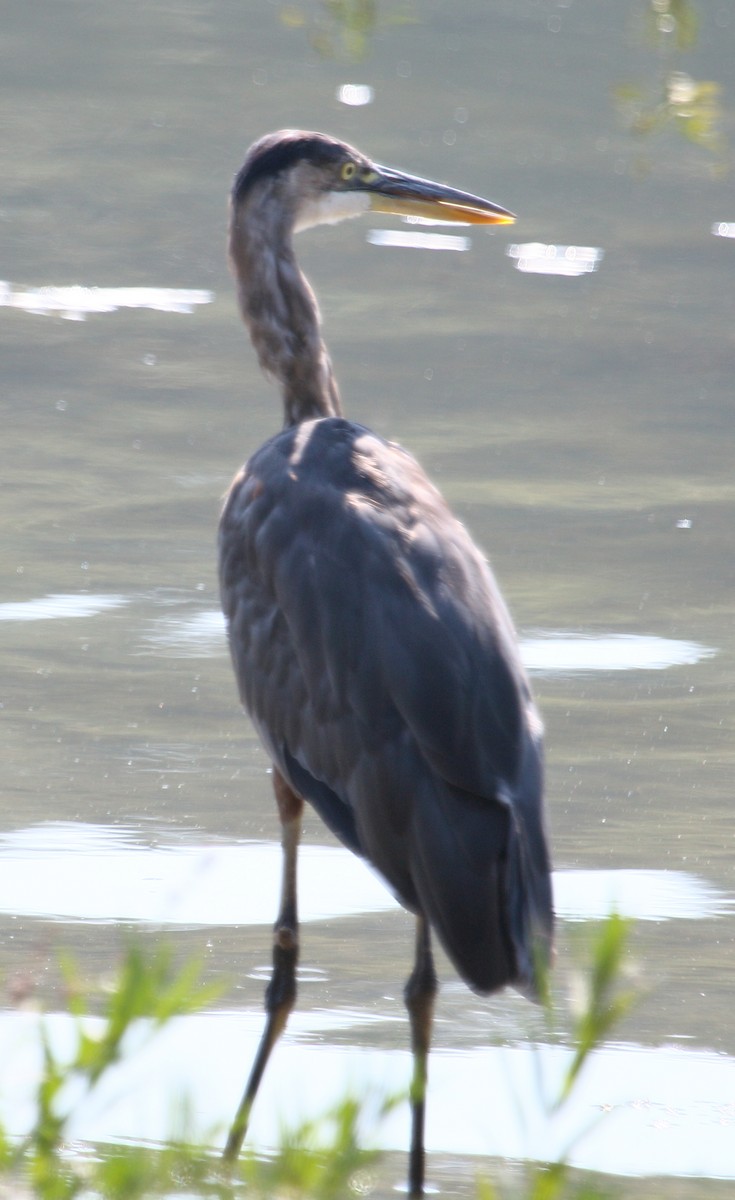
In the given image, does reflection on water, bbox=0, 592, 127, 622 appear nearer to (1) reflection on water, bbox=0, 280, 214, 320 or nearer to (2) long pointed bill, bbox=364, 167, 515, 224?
(2) long pointed bill, bbox=364, 167, 515, 224

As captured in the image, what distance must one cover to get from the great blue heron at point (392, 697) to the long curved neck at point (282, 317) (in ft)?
1.50

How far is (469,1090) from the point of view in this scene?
12.1 feet

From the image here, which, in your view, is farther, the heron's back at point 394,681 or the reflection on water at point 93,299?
the reflection on water at point 93,299

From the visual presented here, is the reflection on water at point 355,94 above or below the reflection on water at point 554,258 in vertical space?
above

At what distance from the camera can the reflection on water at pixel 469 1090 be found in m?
3.38

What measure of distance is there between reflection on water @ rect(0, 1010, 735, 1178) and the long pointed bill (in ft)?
5.78

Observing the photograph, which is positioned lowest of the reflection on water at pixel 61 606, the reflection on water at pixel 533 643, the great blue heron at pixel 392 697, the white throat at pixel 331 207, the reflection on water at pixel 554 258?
the reflection on water at pixel 554 258

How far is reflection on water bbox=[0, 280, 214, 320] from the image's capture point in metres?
10.7

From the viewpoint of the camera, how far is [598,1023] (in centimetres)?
116

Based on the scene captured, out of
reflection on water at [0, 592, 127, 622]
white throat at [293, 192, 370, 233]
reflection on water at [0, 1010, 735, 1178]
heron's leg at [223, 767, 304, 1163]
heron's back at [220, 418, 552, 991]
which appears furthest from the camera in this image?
reflection on water at [0, 592, 127, 622]

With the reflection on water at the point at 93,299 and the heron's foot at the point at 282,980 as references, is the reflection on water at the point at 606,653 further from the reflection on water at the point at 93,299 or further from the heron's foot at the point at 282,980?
the reflection on water at the point at 93,299

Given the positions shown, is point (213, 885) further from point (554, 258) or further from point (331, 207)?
point (554, 258)

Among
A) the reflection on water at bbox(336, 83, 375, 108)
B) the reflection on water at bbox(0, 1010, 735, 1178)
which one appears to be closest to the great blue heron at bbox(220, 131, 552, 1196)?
the reflection on water at bbox(0, 1010, 735, 1178)

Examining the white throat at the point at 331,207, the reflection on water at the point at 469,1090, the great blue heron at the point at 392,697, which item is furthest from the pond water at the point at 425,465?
the white throat at the point at 331,207
